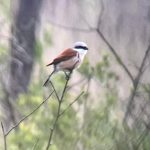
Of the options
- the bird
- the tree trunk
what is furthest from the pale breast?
the tree trunk

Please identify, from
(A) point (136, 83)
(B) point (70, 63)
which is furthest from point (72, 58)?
(A) point (136, 83)

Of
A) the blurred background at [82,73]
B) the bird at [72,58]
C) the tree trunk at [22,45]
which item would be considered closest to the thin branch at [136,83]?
the blurred background at [82,73]

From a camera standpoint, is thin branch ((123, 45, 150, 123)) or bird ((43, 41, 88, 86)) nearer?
bird ((43, 41, 88, 86))

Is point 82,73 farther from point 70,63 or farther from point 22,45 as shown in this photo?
point 70,63

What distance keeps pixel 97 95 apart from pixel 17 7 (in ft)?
3.35

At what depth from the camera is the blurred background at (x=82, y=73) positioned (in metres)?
3.60

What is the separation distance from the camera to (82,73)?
149 inches

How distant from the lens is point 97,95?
4.31m

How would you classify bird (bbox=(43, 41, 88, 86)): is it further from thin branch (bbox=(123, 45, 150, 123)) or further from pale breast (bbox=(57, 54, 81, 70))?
thin branch (bbox=(123, 45, 150, 123))

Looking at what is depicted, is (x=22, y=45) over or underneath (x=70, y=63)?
underneath

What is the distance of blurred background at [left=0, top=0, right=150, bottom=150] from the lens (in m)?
3.60

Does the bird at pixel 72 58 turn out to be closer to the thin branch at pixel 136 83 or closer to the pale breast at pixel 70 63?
the pale breast at pixel 70 63

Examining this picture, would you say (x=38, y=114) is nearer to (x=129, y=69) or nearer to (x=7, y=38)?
(x=129, y=69)

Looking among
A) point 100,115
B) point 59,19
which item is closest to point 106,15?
point 59,19
